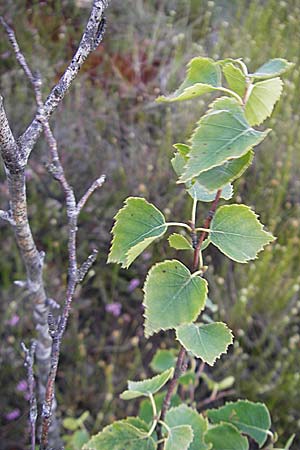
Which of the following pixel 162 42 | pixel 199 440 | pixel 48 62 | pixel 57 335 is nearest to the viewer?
pixel 57 335

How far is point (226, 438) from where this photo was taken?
0.91 m

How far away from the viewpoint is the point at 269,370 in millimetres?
1842

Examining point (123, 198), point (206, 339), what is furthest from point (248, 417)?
point (123, 198)

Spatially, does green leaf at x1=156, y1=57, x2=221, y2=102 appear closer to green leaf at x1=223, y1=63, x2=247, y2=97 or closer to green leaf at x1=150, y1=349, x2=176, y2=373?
green leaf at x1=223, y1=63, x2=247, y2=97

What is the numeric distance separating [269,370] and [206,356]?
125 cm

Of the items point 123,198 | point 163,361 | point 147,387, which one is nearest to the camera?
point 147,387

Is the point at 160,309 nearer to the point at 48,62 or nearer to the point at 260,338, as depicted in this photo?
the point at 260,338

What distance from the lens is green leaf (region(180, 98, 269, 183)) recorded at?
1.93 ft

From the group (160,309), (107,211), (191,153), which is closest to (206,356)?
(160,309)

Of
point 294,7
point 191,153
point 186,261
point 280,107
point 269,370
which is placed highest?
point 191,153

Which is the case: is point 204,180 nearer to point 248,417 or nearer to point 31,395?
point 31,395

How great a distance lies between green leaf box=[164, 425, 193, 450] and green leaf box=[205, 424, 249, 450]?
0.14 m

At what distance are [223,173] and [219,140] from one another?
1.5 inches

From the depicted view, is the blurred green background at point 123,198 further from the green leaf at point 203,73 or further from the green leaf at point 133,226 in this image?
the green leaf at point 203,73
